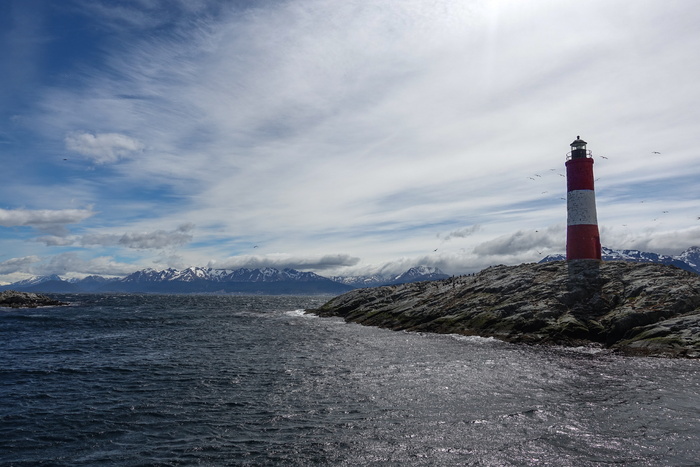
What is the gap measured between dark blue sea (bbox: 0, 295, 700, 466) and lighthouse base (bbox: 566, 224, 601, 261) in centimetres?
2538

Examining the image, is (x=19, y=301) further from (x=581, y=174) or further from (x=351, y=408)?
(x=581, y=174)

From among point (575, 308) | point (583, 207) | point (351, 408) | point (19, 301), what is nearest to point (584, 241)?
point (583, 207)

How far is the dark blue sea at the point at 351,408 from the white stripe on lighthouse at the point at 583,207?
87.2 ft

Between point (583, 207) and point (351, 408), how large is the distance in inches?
1958

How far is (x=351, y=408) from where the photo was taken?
2275cm

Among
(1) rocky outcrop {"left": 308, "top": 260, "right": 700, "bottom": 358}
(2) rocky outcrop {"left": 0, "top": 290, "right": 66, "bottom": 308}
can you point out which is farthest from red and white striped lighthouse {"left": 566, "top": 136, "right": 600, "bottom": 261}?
(2) rocky outcrop {"left": 0, "top": 290, "right": 66, "bottom": 308}

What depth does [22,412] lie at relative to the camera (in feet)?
72.8

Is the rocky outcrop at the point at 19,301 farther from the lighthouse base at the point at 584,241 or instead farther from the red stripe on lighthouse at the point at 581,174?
the red stripe on lighthouse at the point at 581,174

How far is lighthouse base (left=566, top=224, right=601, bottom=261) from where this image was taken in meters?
59.1

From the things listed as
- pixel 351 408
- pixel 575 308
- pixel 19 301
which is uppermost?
pixel 575 308

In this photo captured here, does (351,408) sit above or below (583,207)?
below

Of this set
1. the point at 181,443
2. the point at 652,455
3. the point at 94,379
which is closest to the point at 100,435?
the point at 181,443

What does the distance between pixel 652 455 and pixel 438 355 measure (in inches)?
866

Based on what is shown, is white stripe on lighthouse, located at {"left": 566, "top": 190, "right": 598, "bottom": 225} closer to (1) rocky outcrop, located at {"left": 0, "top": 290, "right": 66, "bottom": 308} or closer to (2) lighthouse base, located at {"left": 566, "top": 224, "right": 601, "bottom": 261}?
(2) lighthouse base, located at {"left": 566, "top": 224, "right": 601, "bottom": 261}
